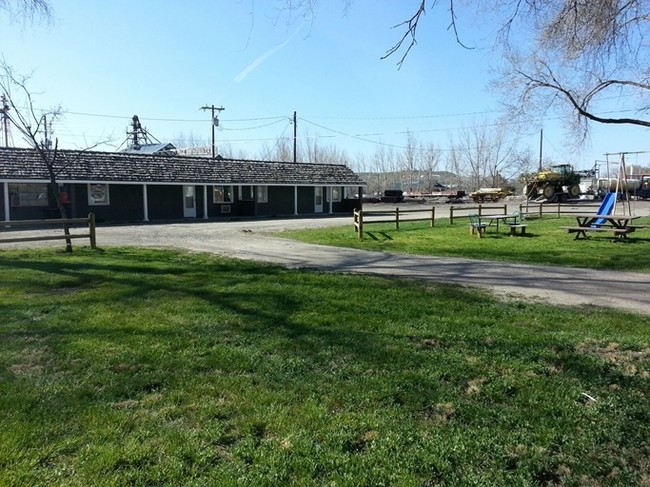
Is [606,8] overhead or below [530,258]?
overhead

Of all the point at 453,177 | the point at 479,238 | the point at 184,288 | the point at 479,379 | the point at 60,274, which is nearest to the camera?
the point at 479,379

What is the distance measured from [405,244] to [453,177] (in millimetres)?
81877

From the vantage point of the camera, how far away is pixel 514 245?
15.5m

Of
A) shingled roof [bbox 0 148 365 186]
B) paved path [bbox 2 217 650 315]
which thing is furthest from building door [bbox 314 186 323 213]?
paved path [bbox 2 217 650 315]

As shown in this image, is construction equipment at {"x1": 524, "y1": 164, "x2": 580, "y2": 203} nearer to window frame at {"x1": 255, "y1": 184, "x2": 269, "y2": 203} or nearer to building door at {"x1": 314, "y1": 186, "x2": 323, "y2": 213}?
building door at {"x1": 314, "y1": 186, "x2": 323, "y2": 213}

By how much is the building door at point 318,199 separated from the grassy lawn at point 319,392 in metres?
31.4

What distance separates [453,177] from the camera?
9450cm

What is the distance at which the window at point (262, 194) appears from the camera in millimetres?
35188

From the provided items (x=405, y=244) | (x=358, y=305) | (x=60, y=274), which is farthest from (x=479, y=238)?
(x=60, y=274)

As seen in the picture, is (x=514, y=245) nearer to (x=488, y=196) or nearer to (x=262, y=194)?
(x=262, y=194)

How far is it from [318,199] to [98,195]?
15.8 meters

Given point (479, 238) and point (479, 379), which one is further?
point (479, 238)

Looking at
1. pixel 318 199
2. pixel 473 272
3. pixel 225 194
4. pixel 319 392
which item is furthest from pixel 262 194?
pixel 319 392

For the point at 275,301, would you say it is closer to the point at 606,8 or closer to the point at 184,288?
the point at 184,288
